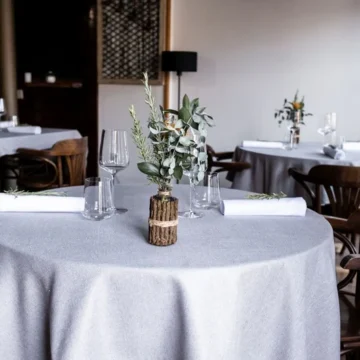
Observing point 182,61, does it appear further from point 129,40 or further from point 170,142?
point 170,142

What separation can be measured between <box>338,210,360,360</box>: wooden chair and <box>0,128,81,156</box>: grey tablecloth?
2.69 m

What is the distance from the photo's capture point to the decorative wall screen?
5844 mm

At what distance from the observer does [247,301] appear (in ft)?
4.23

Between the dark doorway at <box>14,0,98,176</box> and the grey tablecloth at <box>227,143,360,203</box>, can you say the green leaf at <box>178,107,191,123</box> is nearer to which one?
the grey tablecloth at <box>227,143,360,203</box>

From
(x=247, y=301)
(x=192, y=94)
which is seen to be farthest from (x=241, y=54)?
(x=247, y=301)

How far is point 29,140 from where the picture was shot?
3932 millimetres

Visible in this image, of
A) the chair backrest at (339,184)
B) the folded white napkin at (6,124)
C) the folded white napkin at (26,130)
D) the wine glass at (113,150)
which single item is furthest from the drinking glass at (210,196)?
the folded white napkin at (6,124)

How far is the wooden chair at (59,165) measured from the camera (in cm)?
358

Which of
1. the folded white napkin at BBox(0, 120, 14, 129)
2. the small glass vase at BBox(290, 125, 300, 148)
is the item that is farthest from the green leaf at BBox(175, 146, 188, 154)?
the folded white napkin at BBox(0, 120, 14, 129)

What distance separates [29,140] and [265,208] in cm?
268

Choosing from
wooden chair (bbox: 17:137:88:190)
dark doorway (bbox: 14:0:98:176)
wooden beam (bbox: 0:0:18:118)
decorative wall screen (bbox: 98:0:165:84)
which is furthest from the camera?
wooden beam (bbox: 0:0:18:118)

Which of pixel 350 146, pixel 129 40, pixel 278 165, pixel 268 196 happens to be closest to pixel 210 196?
pixel 268 196

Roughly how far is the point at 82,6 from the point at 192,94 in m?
2.20

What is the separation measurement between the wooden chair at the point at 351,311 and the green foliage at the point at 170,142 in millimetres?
576
